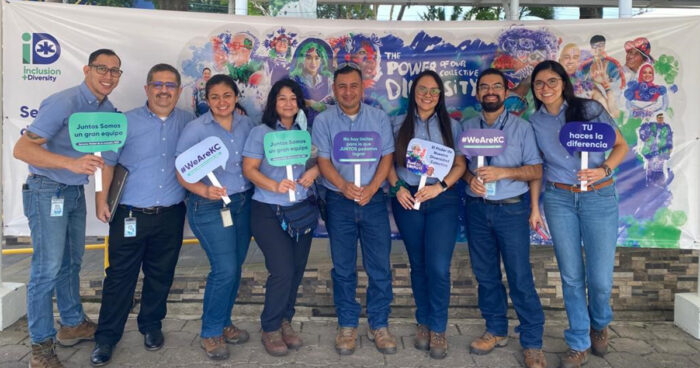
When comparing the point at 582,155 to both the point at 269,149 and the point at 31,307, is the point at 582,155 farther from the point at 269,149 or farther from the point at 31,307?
the point at 31,307

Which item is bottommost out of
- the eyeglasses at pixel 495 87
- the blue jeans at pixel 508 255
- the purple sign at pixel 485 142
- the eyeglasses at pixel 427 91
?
the blue jeans at pixel 508 255

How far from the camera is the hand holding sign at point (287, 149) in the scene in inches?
122

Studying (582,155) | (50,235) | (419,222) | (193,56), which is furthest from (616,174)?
(50,235)

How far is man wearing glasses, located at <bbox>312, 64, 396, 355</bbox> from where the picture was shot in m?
3.32

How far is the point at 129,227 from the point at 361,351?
1742mm

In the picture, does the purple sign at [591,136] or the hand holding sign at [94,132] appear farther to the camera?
the purple sign at [591,136]

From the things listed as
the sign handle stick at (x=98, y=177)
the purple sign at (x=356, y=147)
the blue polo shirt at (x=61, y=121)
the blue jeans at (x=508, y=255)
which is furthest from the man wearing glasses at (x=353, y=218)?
the blue polo shirt at (x=61, y=121)

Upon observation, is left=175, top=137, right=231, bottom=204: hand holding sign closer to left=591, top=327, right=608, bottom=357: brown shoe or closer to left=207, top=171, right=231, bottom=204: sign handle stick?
left=207, top=171, right=231, bottom=204: sign handle stick

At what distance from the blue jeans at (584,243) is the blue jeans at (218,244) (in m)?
2.04

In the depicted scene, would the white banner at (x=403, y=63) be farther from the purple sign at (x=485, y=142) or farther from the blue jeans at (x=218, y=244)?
the blue jeans at (x=218, y=244)

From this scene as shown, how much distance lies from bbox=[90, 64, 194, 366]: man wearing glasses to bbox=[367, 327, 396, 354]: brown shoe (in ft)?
4.93

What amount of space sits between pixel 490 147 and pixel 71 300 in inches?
120

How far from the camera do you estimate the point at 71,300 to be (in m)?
3.47

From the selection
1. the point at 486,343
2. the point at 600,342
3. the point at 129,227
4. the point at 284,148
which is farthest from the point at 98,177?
the point at 600,342
